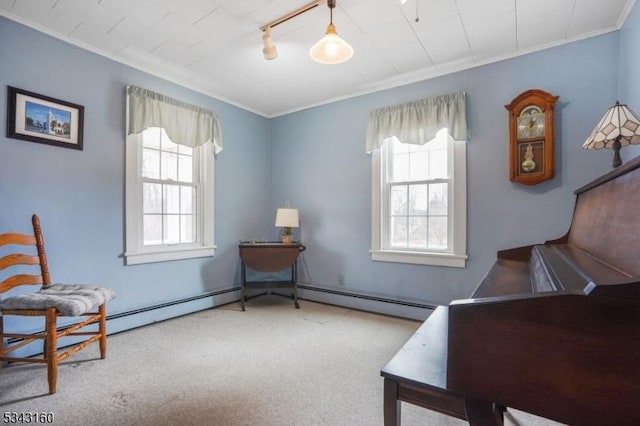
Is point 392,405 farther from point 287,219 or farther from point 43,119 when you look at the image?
point 43,119

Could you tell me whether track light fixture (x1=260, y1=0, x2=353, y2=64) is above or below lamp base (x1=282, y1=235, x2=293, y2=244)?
above

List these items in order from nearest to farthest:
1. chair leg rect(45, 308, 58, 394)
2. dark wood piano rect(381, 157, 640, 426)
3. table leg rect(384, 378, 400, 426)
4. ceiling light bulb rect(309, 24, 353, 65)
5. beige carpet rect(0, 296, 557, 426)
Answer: dark wood piano rect(381, 157, 640, 426)
table leg rect(384, 378, 400, 426)
beige carpet rect(0, 296, 557, 426)
chair leg rect(45, 308, 58, 394)
ceiling light bulb rect(309, 24, 353, 65)

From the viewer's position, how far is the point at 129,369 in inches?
81.7

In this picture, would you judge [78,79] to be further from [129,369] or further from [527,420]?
[527,420]

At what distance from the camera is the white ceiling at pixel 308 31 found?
2057 millimetres

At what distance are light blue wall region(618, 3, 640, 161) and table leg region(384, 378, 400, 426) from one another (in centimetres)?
229

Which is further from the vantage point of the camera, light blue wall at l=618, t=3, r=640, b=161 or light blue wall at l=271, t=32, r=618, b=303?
light blue wall at l=271, t=32, r=618, b=303

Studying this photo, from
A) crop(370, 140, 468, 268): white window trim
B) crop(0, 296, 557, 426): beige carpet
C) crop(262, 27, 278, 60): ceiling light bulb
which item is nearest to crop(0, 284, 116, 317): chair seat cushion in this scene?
crop(0, 296, 557, 426): beige carpet

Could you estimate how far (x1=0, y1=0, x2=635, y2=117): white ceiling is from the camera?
2.06 m

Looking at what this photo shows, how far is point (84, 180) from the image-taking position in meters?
2.53

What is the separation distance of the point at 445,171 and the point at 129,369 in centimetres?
311

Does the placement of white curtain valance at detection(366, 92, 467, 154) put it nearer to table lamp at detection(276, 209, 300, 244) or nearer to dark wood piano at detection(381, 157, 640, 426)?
table lamp at detection(276, 209, 300, 244)

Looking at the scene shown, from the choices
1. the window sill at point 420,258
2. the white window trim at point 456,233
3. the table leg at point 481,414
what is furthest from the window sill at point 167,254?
the table leg at point 481,414

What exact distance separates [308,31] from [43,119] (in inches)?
84.2
